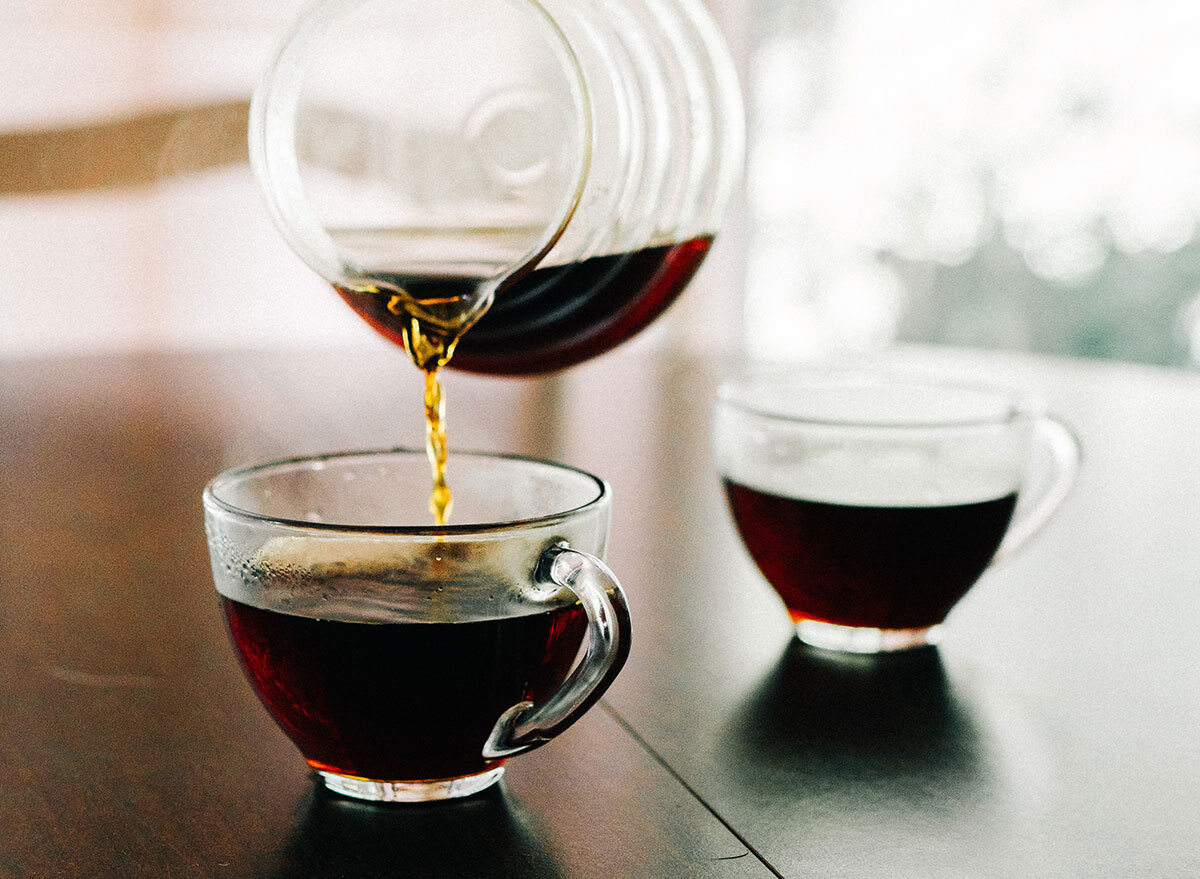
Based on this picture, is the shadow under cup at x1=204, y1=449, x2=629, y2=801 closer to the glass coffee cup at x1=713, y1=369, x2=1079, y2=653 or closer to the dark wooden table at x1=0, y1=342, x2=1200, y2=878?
the dark wooden table at x1=0, y1=342, x2=1200, y2=878

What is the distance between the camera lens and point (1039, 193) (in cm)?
313

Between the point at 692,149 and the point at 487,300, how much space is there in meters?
0.13

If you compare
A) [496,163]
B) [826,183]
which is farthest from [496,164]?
[826,183]

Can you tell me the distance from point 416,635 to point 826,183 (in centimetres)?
310

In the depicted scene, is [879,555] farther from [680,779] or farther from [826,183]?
[826,183]

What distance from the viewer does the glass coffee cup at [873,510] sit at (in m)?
0.67

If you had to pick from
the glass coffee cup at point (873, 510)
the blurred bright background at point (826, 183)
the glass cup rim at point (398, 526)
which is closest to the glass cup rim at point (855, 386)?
the glass coffee cup at point (873, 510)

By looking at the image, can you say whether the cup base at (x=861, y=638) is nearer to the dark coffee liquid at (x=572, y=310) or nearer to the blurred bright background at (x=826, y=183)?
the dark coffee liquid at (x=572, y=310)

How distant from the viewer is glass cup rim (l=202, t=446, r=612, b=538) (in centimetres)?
47

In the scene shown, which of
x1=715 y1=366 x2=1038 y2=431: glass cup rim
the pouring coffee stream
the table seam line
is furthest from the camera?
x1=715 y1=366 x2=1038 y2=431: glass cup rim

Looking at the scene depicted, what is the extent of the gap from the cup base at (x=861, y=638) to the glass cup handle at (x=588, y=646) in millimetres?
232

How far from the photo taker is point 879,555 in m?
0.66

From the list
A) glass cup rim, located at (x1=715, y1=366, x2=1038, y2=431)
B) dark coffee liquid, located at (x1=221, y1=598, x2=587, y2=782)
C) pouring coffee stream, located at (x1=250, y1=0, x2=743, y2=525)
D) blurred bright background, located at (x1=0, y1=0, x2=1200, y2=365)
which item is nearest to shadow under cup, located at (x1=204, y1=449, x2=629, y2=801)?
dark coffee liquid, located at (x1=221, y1=598, x2=587, y2=782)

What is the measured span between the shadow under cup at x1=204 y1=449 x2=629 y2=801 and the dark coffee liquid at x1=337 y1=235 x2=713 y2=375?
0.62 ft
